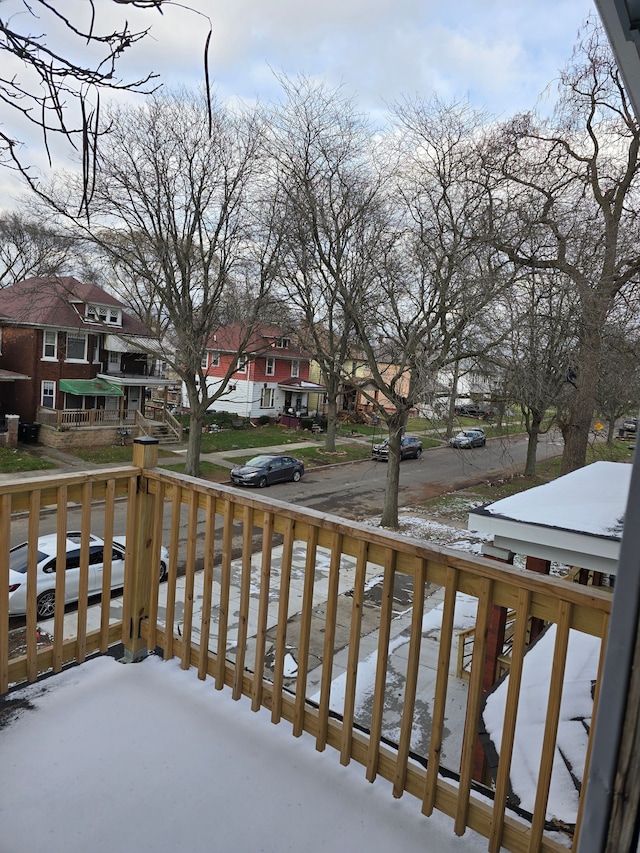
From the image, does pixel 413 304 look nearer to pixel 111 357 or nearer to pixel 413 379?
pixel 413 379

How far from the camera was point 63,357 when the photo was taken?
21672 millimetres

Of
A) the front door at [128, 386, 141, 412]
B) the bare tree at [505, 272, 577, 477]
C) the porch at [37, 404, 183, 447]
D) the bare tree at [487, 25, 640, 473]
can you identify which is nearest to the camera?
the bare tree at [487, 25, 640, 473]

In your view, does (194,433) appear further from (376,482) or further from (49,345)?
(49,345)

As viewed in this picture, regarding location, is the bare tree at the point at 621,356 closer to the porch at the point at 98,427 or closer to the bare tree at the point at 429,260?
the bare tree at the point at 429,260

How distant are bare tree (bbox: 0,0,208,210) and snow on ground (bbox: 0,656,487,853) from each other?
2008 millimetres

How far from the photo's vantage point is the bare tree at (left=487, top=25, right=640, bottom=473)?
35.7 ft

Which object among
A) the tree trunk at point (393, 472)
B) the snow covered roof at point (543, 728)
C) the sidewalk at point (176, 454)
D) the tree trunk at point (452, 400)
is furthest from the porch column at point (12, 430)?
the snow covered roof at point (543, 728)

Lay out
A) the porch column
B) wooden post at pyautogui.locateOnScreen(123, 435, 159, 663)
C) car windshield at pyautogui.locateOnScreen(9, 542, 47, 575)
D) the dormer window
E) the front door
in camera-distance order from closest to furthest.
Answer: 1. wooden post at pyautogui.locateOnScreen(123, 435, 159, 663)
2. car windshield at pyautogui.locateOnScreen(9, 542, 47, 575)
3. the porch column
4. the dormer window
5. the front door

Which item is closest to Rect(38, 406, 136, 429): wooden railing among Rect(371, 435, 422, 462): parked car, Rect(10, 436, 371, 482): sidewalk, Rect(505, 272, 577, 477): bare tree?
Rect(10, 436, 371, 482): sidewalk

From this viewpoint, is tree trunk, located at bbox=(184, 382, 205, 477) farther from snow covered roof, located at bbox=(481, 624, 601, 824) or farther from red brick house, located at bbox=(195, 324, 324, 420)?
snow covered roof, located at bbox=(481, 624, 601, 824)

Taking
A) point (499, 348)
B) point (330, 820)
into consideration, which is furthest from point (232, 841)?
point (499, 348)

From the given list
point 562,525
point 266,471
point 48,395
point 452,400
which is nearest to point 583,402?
point 452,400

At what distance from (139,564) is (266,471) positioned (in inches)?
553

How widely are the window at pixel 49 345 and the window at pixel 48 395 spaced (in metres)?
1.00
